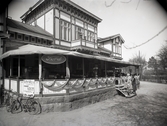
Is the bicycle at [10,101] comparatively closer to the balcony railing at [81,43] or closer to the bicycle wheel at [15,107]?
the bicycle wheel at [15,107]

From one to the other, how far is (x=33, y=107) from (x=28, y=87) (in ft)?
4.15

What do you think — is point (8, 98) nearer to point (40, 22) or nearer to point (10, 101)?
point (10, 101)

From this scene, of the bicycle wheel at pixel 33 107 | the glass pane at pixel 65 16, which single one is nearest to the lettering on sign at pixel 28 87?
the bicycle wheel at pixel 33 107

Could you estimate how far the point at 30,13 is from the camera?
14398 millimetres

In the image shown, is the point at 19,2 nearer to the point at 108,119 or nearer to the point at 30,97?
the point at 30,97

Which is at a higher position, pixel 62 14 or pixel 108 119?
pixel 62 14

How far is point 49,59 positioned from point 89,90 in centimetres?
408

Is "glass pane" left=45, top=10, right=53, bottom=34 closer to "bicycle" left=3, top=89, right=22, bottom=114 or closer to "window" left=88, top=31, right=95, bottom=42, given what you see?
"window" left=88, top=31, right=95, bottom=42

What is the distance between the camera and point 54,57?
708cm

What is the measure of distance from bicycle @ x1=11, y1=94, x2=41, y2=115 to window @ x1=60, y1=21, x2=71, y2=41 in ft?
24.9

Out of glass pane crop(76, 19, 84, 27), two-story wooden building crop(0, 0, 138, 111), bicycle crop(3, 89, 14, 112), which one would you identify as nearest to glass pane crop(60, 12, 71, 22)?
two-story wooden building crop(0, 0, 138, 111)

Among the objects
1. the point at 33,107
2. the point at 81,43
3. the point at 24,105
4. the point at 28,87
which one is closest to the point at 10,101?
the point at 24,105

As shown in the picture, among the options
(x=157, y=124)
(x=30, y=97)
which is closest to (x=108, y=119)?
(x=157, y=124)

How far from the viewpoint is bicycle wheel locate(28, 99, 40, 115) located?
6.51 meters
